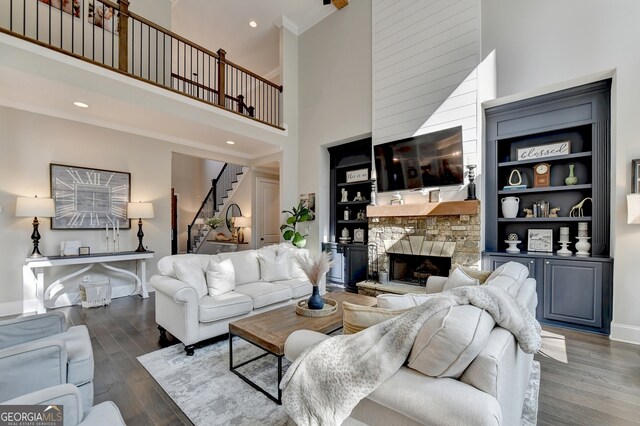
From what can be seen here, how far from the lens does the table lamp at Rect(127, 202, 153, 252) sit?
15.8ft

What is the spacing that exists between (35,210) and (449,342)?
17.1ft

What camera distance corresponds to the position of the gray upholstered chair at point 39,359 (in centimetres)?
123

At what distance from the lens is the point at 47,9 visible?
4332 millimetres

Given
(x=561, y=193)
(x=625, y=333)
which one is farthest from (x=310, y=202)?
(x=625, y=333)

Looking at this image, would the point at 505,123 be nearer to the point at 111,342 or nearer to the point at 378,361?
the point at 378,361

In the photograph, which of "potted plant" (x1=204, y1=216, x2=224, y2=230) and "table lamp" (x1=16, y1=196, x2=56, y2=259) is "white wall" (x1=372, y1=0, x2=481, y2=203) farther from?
"potted plant" (x1=204, y1=216, x2=224, y2=230)

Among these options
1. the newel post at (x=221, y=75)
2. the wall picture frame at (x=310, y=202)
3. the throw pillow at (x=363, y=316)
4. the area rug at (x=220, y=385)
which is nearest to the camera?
the throw pillow at (x=363, y=316)

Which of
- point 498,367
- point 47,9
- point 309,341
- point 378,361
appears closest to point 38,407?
point 309,341

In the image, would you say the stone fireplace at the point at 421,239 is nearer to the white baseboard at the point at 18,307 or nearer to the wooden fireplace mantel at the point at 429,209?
the wooden fireplace mantel at the point at 429,209

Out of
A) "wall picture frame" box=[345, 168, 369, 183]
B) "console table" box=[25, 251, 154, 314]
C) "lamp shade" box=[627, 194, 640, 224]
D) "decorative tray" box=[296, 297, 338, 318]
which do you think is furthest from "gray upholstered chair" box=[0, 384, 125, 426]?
"wall picture frame" box=[345, 168, 369, 183]

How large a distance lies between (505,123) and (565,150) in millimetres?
807

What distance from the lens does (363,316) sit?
4.83ft

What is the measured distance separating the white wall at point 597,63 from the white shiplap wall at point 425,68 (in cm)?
44

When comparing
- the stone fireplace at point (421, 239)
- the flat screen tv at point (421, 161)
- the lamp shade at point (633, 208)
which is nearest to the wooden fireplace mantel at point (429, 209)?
the stone fireplace at point (421, 239)
